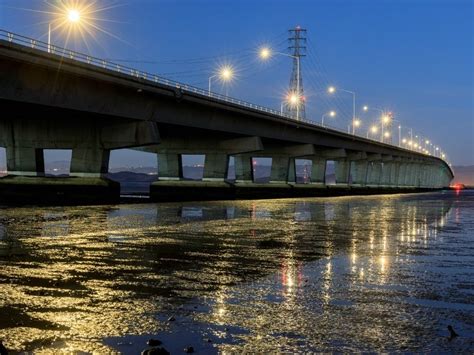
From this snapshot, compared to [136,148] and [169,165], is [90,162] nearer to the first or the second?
[136,148]

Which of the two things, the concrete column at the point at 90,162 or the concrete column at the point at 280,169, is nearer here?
the concrete column at the point at 90,162

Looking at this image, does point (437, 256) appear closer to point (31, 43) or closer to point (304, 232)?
point (304, 232)

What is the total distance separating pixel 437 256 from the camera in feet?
51.1

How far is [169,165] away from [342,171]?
57.1 metres

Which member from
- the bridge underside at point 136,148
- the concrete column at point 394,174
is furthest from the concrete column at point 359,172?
the concrete column at point 394,174

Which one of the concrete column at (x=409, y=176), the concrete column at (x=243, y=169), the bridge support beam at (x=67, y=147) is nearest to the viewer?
the bridge support beam at (x=67, y=147)

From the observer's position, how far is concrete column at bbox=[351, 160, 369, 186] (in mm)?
135750

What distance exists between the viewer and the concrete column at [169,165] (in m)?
74.2

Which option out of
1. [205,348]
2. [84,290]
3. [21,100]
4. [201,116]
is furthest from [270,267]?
[201,116]

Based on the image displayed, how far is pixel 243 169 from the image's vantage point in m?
89.8

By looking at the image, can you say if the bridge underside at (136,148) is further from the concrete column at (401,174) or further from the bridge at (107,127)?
the concrete column at (401,174)

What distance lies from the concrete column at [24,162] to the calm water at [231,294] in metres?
36.4

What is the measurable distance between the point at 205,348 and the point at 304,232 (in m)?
16.9

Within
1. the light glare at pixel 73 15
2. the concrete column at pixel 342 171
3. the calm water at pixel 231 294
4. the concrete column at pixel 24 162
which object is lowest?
the calm water at pixel 231 294
